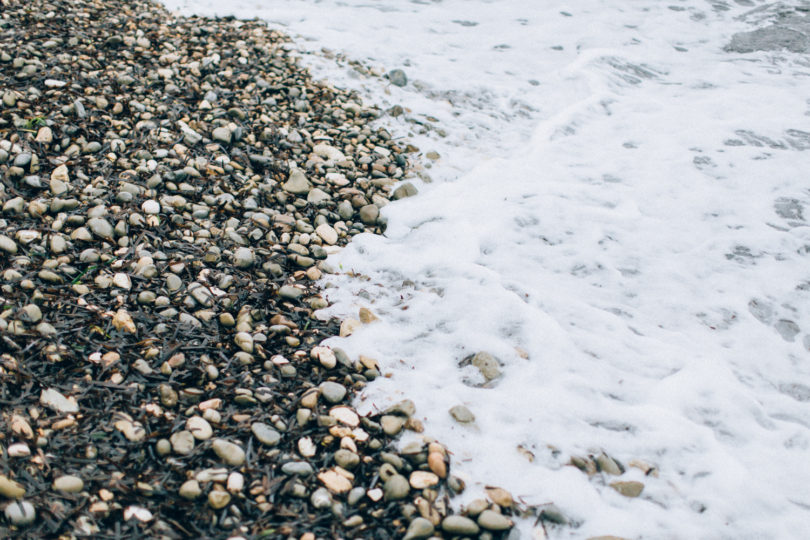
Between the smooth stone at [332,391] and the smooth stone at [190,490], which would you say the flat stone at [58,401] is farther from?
the smooth stone at [332,391]

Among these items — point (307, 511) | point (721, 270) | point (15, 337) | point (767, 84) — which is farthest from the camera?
point (767, 84)

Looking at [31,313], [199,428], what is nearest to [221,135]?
[31,313]

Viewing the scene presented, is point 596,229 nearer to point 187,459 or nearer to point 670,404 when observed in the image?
point 670,404

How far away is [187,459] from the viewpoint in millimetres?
2076

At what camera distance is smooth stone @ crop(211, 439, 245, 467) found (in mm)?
2090

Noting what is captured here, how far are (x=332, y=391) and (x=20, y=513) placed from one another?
47.1 inches

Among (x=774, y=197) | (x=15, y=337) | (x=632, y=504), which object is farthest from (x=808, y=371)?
(x=15, y=337)

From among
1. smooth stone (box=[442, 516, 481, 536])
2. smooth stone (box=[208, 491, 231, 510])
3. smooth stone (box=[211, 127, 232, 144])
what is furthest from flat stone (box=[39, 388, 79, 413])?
smooth stone (box=[211, 127, 232, 144])

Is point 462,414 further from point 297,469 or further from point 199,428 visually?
point 199,428

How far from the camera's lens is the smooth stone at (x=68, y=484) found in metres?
1.88

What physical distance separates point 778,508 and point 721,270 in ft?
5.38

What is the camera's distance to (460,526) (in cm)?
195

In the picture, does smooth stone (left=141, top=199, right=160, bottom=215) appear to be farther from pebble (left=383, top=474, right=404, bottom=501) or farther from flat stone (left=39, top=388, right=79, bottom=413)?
pebble (left=383, top=474, right=404, bottom=501)

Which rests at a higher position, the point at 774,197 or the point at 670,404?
the point at 774,197
